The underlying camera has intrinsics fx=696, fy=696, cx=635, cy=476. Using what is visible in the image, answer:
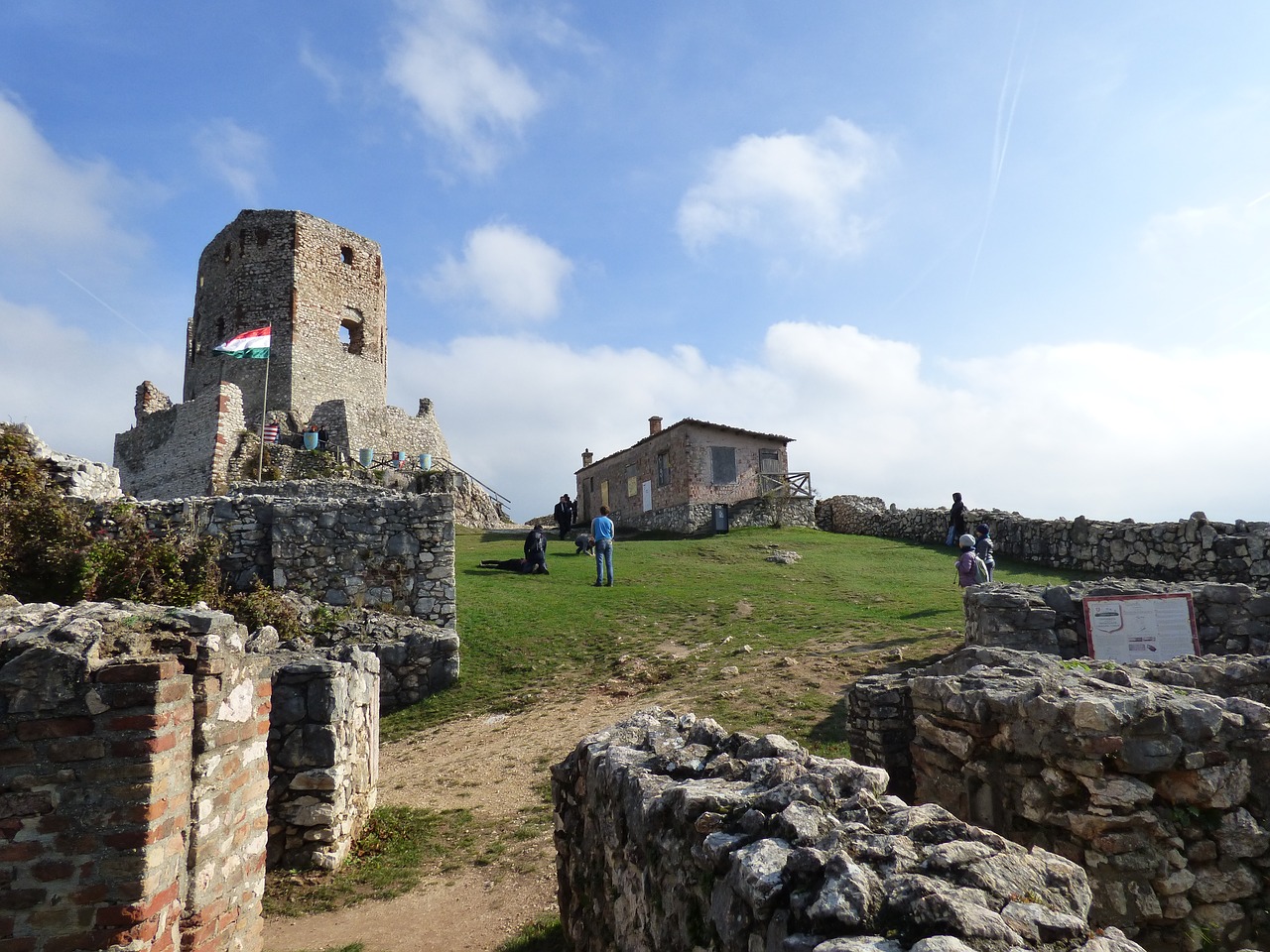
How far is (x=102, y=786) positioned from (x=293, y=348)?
1450 inches

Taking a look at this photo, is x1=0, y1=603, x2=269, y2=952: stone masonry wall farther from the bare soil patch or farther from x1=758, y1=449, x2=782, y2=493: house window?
x1=758, y1=449, x2=782, y2=493: house window

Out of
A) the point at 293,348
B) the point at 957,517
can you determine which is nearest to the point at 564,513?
the point at 957,517

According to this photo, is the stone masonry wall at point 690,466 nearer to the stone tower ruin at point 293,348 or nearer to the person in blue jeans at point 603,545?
the stone tower ruin at point 293,348

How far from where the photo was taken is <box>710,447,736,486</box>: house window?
112ft

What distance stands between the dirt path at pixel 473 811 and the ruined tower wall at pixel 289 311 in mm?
28832

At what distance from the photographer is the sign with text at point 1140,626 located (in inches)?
365

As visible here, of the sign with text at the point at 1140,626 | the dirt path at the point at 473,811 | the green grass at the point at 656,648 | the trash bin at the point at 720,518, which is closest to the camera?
the dirt path at the point at 473,811

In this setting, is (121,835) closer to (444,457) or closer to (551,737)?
(551,737)

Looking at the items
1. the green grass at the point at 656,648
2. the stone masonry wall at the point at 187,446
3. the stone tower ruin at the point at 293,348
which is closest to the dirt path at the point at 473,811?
the green grass at the point at 656,648

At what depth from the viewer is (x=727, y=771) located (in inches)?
138

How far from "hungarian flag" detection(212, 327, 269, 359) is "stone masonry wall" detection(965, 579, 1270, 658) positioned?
1074 inches

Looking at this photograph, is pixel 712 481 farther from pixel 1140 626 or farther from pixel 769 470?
pixel 1140 626

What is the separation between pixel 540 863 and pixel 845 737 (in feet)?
13.2

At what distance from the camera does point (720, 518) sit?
3291cm
